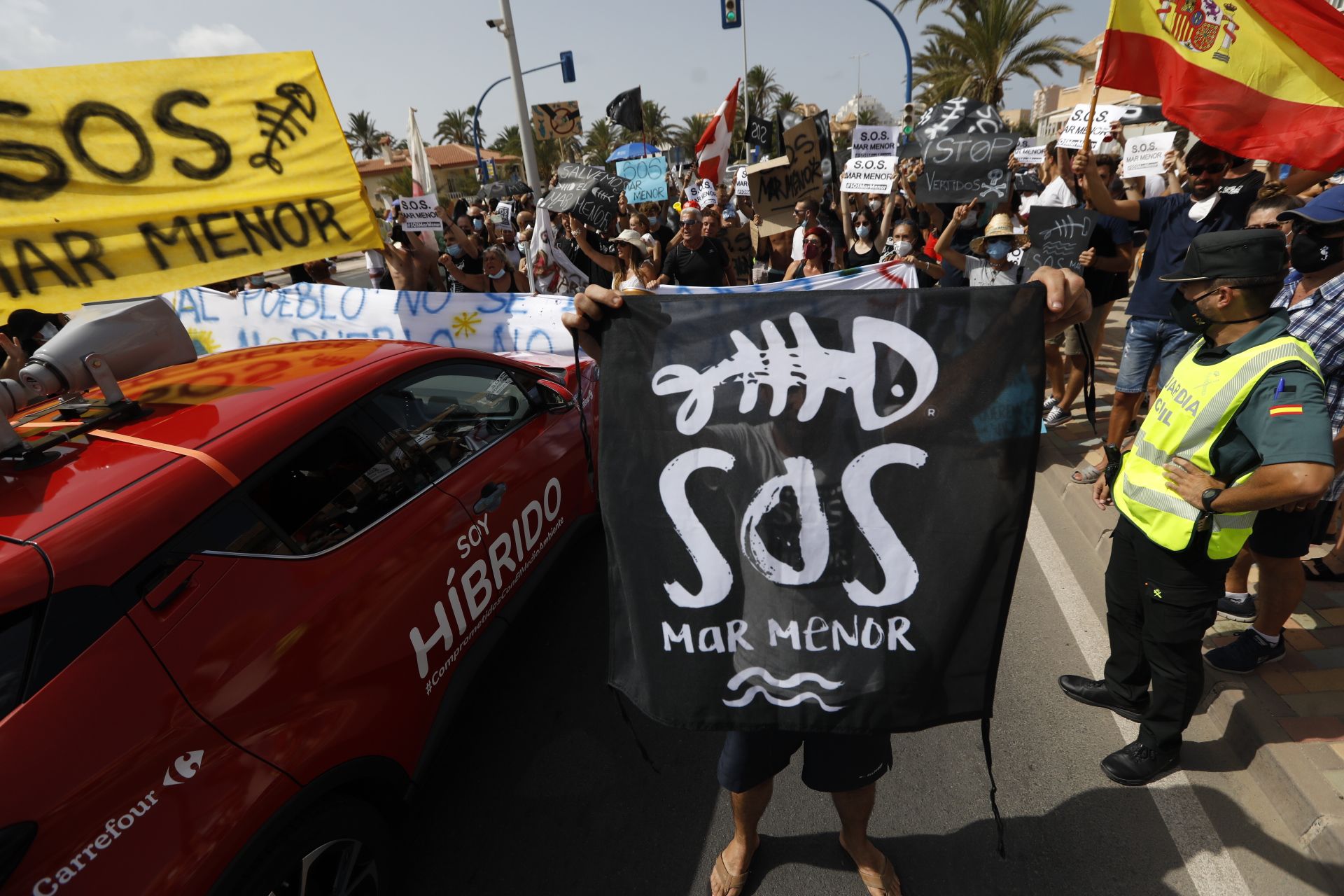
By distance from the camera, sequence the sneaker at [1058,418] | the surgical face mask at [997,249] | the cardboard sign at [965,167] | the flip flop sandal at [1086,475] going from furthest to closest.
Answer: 1. the sneaker at [1058,418]
2. the cardboard sign at [965,167]
3. the surgical face mask at [997,249]
4. the flip flop sandal at [1086,475]

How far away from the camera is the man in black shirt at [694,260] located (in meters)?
6.17

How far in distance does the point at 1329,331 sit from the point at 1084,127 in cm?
590

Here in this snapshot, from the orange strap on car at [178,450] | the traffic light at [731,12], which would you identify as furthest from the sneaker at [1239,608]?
the traffic light at [731,12]

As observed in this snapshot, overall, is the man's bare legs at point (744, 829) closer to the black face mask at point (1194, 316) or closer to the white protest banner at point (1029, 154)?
the black face mask at point (1194, 316)

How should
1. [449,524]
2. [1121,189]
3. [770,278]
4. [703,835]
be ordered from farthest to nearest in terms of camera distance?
[1121,189] → [770,278] → [449,524] → [703,835]

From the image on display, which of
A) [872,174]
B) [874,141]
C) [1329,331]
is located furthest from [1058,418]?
[874,141]

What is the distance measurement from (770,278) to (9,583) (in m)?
7.73

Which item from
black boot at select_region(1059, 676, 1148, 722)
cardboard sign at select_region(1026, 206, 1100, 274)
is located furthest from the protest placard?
black boot at select_region(1059, 676, 1148, 722)

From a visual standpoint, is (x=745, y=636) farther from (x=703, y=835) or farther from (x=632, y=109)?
(x=632, y=109)

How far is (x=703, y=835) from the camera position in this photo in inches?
94.9

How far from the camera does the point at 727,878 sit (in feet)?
7.13

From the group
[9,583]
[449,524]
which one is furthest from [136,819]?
Answer: [449,524]

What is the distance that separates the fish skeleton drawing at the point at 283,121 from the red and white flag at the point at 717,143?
620 centimetres

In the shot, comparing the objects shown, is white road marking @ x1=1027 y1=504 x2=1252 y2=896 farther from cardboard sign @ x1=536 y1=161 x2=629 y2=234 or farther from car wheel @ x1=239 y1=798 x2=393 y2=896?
cardboard sign @ x1=536 y1=161 x2=629 y2=234
